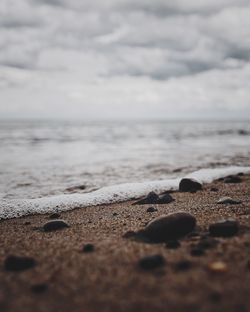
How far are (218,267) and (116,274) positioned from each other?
0.83 metres

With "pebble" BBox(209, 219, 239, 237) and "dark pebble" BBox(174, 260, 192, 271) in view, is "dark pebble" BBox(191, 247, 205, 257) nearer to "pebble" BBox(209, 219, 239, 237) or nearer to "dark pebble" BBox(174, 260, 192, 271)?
"dark pebble" BBox(174, 260, 192, 271)

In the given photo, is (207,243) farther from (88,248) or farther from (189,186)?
(189,186)

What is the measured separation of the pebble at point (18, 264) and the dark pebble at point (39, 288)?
445mm

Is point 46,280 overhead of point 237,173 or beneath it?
overhead

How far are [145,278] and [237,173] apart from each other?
25.0ft

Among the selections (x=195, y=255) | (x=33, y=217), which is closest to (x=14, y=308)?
(x=195, y=255)

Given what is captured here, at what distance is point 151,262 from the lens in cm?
274

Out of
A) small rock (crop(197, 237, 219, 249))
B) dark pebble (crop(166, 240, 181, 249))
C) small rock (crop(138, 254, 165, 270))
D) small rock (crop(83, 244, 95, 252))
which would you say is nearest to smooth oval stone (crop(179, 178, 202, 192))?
small rock (crop(197, 237, 219, 249))

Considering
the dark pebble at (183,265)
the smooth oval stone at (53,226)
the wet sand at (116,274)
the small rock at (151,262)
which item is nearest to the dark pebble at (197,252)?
the wet sand at (116,274)

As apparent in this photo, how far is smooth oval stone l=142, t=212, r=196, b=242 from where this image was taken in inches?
136

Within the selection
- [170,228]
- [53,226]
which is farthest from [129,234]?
[53,226]

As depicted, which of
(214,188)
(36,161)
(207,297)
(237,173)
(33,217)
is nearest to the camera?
(207,297)

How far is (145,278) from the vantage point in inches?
100

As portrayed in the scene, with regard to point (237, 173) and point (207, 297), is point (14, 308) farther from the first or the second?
point (237, 173)
